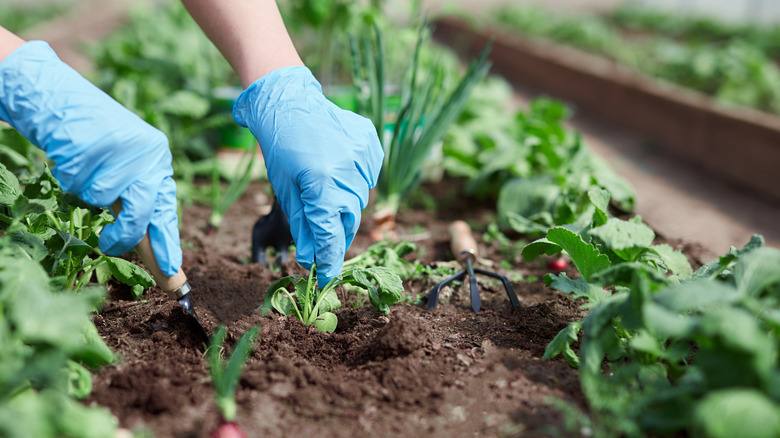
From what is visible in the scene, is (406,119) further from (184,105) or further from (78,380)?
(78,380)

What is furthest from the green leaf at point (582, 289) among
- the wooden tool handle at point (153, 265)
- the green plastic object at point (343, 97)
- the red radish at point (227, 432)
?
the green plastic object at point (343, 97)

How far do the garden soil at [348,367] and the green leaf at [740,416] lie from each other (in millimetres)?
292

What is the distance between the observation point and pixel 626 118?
451cm

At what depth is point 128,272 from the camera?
1.44 m

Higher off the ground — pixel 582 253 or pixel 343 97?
pixel 582 253

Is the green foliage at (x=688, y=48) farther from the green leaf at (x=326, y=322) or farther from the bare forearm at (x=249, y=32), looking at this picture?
the green leaf at (x=326, y=322)

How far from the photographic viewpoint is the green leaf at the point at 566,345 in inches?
49.7

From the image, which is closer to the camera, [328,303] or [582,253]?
[582,253]

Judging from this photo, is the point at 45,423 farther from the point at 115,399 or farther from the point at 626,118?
the point at 626,118

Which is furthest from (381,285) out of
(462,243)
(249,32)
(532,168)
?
(532,168)

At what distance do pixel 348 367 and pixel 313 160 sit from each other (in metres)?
0.52

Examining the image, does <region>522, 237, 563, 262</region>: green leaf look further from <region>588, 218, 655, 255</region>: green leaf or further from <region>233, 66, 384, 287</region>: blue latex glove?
<region>233, 66, 384, 287</region>: blue latex glove

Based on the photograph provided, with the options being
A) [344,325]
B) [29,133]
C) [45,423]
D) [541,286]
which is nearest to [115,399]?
[45,423]

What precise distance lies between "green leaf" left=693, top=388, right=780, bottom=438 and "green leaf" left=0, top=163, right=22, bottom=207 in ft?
4.94
